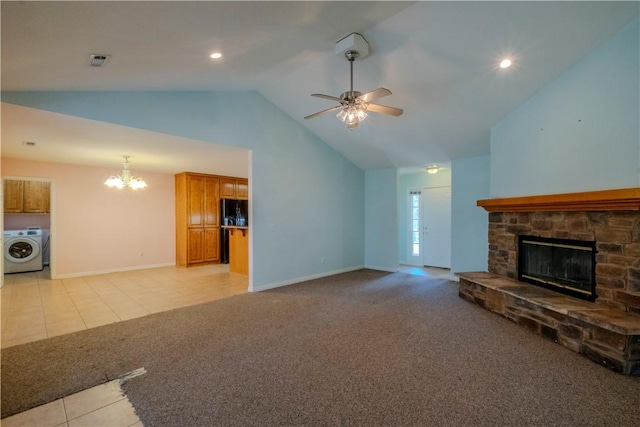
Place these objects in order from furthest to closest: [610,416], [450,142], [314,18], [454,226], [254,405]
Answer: [454,226] < [450,142] < [314,18] < [254,405] < [610,416]

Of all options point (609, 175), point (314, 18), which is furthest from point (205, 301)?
point (609, 175)

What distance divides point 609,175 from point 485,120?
172 cm

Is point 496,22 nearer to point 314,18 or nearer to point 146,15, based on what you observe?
point 314,18

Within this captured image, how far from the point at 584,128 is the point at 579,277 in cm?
160

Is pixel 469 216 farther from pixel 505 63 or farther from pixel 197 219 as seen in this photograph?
pixel 197 219

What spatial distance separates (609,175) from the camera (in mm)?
2678

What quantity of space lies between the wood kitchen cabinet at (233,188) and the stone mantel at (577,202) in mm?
6215

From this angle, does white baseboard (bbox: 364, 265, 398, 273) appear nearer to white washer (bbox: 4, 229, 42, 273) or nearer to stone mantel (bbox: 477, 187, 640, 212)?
stone mantel (bbox: 477, 187, 640, 212)

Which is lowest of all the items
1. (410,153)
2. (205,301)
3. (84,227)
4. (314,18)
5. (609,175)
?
(205,301)

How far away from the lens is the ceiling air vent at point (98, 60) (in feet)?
7.44

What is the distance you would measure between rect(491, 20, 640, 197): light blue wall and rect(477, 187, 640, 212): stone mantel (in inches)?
6.8

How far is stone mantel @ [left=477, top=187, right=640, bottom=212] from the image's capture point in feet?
7.93

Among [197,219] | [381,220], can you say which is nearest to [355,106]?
[381,220]

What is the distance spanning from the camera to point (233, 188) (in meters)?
7.82
